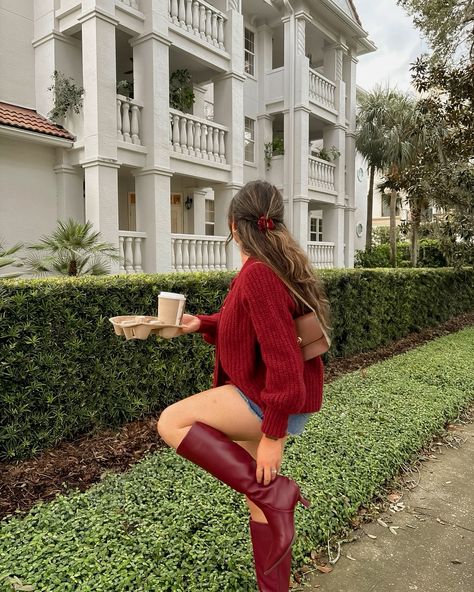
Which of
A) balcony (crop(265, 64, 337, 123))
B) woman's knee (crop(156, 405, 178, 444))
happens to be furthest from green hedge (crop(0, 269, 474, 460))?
balcony (crop(265, 64, 337, 123))

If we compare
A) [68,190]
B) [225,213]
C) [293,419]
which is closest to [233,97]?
[225,213]

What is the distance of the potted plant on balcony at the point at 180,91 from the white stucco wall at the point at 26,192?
332 centimetres

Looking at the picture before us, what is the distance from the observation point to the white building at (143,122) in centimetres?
859

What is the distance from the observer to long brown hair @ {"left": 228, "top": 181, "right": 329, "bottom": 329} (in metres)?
1.85

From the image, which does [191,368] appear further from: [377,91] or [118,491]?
[377,91]

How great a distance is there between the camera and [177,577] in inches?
91.1

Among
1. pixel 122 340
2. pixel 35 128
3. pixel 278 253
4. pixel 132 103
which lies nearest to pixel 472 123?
pixel 132 103

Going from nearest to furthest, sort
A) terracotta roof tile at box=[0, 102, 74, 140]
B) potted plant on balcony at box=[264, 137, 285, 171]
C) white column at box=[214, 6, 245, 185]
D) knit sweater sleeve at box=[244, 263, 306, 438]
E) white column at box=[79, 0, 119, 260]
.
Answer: knit sweater sleeve at box=[244, 263, 306, 438] < terracotta roof tile at box=[0, 102, 74, 140] < white column at box=[79, 0, 119, 260] < white column at box=[214, 6, 245, 185] < potted plant on balcony at box=[264, 137, 285, 171]

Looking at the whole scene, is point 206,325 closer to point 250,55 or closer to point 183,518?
point 183,518

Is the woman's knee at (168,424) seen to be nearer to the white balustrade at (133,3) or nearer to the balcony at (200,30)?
the white balustrade at (133,3)

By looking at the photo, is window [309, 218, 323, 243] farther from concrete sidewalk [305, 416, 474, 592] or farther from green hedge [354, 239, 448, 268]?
concrete sidewalk [305, 416, 474, 592]

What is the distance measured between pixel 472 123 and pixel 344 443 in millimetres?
10223

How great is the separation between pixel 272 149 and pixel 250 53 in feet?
10.2

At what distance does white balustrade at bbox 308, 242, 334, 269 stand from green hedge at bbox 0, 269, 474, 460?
916cm
